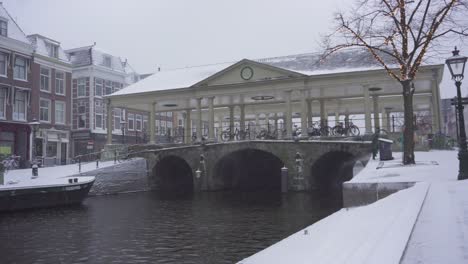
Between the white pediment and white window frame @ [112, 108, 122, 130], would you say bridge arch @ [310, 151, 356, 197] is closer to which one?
the white pediment

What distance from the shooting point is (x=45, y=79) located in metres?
41.7

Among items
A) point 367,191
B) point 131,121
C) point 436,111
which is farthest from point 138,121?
point 367,191

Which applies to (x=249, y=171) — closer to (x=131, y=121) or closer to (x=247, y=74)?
(x=247, y=74)

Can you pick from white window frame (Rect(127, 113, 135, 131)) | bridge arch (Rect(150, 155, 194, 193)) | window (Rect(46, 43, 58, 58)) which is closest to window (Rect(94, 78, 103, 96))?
white window frame (Rect(127, 113, 135, 131))

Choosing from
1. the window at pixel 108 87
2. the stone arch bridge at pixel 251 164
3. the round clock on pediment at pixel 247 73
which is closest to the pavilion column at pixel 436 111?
the stone arch bridge at pixel 251 164

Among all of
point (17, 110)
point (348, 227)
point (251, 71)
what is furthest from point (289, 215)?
point (17, 110)

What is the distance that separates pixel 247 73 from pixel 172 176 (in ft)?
34.1

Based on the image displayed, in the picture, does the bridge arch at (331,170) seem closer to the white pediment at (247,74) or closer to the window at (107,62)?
the white pediment at (247,74)

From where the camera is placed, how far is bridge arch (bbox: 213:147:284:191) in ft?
115

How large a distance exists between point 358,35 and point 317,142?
10.2 m

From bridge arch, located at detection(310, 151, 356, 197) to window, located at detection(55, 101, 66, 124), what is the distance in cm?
2441

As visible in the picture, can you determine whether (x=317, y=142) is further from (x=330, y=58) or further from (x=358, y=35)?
(x=358, y=35)

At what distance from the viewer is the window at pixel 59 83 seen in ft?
141

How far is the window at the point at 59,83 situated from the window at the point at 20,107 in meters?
4.34
